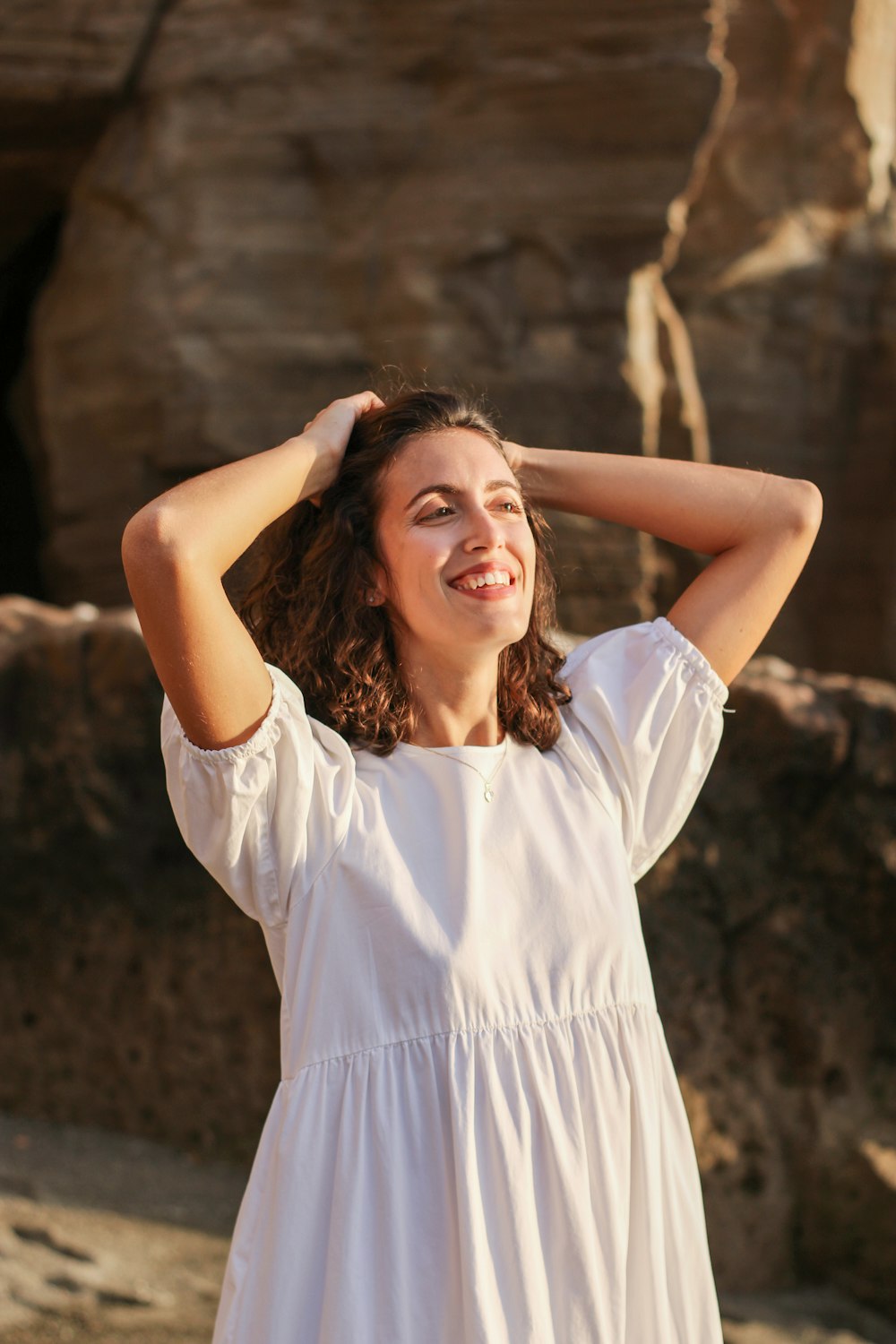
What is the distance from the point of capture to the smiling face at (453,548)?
160 centimetres

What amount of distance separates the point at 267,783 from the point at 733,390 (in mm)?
6178

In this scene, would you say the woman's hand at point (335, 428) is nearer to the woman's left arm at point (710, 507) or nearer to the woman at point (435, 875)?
the woman at point (435, 875)

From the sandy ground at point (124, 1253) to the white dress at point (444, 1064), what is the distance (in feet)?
5.79

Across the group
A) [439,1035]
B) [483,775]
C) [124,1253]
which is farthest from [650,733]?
[124,1253]

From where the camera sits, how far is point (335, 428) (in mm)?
1754

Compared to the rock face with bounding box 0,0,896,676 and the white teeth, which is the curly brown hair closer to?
the white teeth

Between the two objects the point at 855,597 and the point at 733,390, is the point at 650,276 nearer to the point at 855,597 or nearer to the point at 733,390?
the point at 733,390

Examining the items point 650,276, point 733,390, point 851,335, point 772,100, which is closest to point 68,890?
point 650,276

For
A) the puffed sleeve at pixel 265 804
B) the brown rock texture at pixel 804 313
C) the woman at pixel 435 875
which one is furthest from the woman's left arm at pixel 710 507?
the brown rock texture at pixel 804 313

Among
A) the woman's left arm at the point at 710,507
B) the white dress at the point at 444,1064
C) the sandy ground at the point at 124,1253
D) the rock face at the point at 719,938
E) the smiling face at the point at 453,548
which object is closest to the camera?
the white dress at the point at 444,1064

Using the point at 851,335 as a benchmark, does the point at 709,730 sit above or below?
below

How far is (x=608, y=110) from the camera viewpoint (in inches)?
235

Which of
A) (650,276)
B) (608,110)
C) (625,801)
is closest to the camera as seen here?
(625,801)

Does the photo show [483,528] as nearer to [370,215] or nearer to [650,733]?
[650,733]
